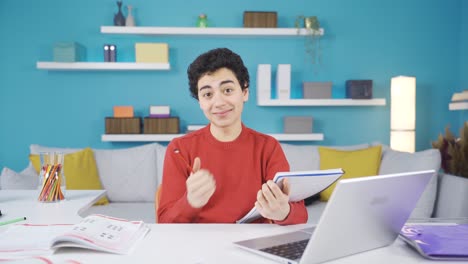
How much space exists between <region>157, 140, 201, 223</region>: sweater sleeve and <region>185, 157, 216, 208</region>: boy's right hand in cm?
14

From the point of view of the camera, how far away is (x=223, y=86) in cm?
143

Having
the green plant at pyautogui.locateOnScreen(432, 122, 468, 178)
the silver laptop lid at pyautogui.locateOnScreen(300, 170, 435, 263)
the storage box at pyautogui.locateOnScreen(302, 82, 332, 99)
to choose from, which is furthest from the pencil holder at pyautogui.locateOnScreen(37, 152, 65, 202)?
the storage box at pyautogui.locateOnScreen(302, 82, 332, 99)

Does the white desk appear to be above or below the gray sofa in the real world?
above

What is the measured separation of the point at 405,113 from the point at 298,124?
35.4 inches

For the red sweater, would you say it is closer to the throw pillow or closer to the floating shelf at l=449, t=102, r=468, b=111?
the throw pillow

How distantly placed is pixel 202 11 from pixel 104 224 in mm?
3125

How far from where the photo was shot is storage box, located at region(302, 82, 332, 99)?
383 cm

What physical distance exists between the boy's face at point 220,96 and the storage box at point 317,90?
97.7 inches

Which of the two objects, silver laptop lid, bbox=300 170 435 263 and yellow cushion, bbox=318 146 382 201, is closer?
silver laptop lid, bbox=300 170 435 263

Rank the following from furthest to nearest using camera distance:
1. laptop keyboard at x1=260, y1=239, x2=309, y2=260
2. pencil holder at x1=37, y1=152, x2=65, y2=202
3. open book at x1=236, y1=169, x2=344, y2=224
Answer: pencil holder at x1=37, y1=152, x2=65, y2=202, open book at x1=236, y1=169, x2=344, y2=224, laptop keyboard at x1=260, y1=239, x2=309, y2=260

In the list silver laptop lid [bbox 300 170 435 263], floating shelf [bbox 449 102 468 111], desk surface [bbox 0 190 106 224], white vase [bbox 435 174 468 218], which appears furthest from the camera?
floating shelf [bbox 449 102 468 111]

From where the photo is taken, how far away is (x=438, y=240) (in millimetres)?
988

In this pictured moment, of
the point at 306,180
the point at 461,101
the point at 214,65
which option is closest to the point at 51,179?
the point at 214,65

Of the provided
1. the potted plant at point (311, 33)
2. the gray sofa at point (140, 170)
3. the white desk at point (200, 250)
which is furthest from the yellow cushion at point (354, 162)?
the white desk at point (200, 250)
